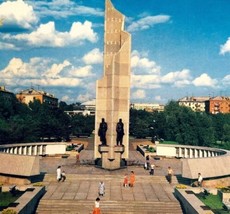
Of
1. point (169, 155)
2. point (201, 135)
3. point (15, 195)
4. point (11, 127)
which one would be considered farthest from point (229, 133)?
point (15, 195)

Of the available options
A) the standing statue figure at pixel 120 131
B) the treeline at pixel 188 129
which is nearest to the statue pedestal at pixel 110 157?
the standing statue figure at pixel 120 131

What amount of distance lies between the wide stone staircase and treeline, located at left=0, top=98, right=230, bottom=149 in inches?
820

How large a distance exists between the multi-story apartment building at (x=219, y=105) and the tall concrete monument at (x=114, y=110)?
116 meters

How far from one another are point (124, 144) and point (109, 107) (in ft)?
10.4

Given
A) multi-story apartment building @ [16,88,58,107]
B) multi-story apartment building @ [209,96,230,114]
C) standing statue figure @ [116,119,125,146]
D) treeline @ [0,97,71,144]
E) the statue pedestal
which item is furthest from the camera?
multi-story apartment building @ [16,88,58,107]

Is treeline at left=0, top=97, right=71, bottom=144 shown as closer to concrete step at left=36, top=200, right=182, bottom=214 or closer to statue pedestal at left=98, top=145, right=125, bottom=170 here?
statue pedestal at left=98, top=145, right=125, bottom=170

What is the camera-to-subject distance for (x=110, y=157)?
2769 cm

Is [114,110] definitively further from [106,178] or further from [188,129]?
[188,129]

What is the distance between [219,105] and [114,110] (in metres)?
118

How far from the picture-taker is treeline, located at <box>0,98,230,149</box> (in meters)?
45.0

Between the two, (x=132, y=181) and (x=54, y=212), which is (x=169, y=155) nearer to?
(x=132, y=181)

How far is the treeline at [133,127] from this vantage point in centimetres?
4497

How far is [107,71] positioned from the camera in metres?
28.5

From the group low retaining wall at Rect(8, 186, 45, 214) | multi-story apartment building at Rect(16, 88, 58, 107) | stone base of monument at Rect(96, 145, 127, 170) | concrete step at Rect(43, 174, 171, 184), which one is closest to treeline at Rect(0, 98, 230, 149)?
stone base of monument at Rect(96, 145, 127, 170)
